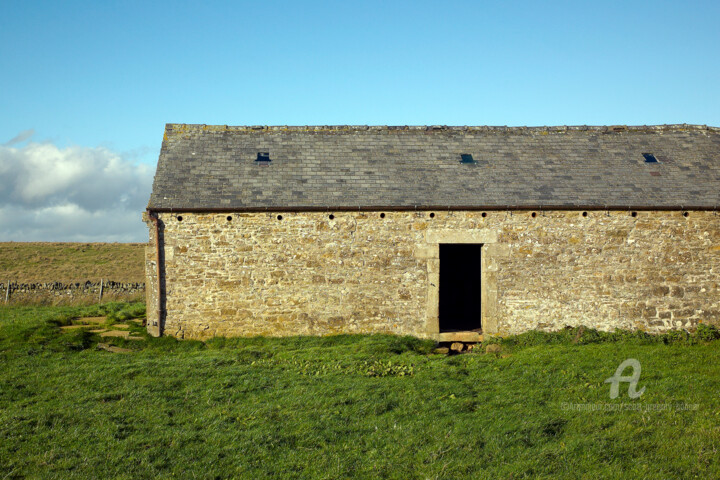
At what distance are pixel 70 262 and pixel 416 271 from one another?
28497mm

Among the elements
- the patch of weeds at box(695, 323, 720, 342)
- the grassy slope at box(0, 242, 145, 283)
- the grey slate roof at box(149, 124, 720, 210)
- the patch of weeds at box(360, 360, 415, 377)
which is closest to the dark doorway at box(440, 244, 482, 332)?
the grey slate roof at box(149, 124, 720, 210)

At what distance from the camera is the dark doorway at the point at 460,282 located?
1880cm

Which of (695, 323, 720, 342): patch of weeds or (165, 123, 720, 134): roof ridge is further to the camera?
(165, 123, 720, 134): roof ridge

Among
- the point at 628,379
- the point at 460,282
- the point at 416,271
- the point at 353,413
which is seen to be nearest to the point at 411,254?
the point at 416,271

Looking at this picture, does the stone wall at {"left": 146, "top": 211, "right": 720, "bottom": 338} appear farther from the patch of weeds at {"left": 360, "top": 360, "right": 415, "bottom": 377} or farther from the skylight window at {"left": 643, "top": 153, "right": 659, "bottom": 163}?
the patch of weeds at {"left": 360, "top": 360, "right": 415, "bottom": 377}

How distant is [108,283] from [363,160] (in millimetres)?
13143

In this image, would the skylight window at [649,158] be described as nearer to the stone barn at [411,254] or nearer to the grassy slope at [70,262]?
the stone barn at [411,254]

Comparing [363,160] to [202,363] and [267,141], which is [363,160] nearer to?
[267,141]

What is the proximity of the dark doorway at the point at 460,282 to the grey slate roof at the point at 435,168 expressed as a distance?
347cm

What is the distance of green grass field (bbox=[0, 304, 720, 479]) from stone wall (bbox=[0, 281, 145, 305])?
401 inches

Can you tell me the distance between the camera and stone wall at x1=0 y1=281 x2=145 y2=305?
21.8 meters

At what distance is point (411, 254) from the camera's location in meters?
14.6

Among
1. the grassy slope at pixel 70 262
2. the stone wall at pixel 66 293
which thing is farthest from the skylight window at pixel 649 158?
the grassy slope at pixel 70 262

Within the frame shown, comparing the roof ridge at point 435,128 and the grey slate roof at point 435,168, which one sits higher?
the roof ridge at point 435,128
